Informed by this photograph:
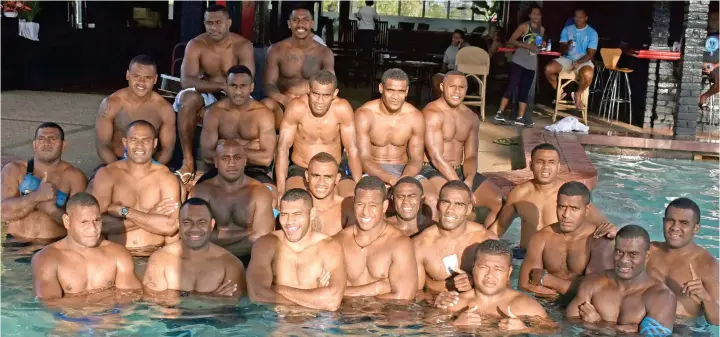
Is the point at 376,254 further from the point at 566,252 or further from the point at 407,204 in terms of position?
the point at 566,252

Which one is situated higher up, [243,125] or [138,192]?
[243,125]

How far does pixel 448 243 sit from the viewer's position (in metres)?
7.10

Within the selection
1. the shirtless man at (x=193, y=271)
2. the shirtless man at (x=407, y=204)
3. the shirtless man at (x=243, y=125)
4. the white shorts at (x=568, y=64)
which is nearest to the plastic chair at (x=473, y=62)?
the white shorts at (x=568, y=64)

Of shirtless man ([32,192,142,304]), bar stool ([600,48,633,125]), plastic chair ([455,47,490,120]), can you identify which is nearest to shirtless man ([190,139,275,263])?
shirtless man ([32,192,142,304])

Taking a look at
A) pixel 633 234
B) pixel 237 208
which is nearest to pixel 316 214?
pixel 237 208

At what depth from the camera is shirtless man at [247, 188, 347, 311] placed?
654 centimetres

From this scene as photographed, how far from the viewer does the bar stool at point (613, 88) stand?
1524cm

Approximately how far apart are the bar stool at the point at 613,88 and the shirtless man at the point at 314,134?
7.77 m

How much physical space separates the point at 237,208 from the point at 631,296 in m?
3.05

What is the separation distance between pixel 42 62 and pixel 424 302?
11.3 m

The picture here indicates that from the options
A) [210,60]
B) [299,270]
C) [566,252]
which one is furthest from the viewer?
[210,60]

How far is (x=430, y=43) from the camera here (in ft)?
83.6

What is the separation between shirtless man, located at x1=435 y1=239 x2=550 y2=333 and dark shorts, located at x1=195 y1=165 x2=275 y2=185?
251 centimetres

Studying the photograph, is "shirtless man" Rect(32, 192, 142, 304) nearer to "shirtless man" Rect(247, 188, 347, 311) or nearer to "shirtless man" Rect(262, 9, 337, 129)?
"shirtless man" Rect(247, 188, 347, 311)
